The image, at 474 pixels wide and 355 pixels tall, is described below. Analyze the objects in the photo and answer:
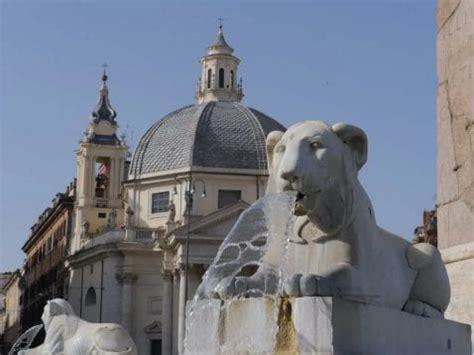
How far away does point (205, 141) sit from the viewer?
66.1 metres

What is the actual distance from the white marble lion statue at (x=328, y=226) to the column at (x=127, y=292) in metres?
59.2

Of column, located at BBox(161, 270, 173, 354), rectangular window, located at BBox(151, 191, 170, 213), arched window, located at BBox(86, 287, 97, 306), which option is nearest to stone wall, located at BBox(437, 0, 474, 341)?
column, located at BBox(161, 270, 173, 354)

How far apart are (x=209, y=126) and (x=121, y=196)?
1117 cm

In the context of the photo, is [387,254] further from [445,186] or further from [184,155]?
[184,155]

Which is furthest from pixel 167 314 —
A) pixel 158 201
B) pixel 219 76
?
pixel 219 76

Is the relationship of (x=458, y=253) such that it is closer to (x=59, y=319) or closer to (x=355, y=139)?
(x=355, y=139)

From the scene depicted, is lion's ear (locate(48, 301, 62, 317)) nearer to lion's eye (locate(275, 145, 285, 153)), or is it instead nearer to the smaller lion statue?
the smaller lion statue

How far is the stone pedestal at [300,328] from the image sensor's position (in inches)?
209

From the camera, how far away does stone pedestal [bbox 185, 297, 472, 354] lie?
5301mm

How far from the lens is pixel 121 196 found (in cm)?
7462

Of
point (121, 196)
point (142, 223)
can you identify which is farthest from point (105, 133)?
point (142, 223)

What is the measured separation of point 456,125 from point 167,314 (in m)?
54.4

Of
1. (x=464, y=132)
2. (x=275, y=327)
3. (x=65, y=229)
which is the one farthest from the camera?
(x=65, y=229)

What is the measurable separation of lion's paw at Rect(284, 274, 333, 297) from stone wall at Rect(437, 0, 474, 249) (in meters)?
3.75
